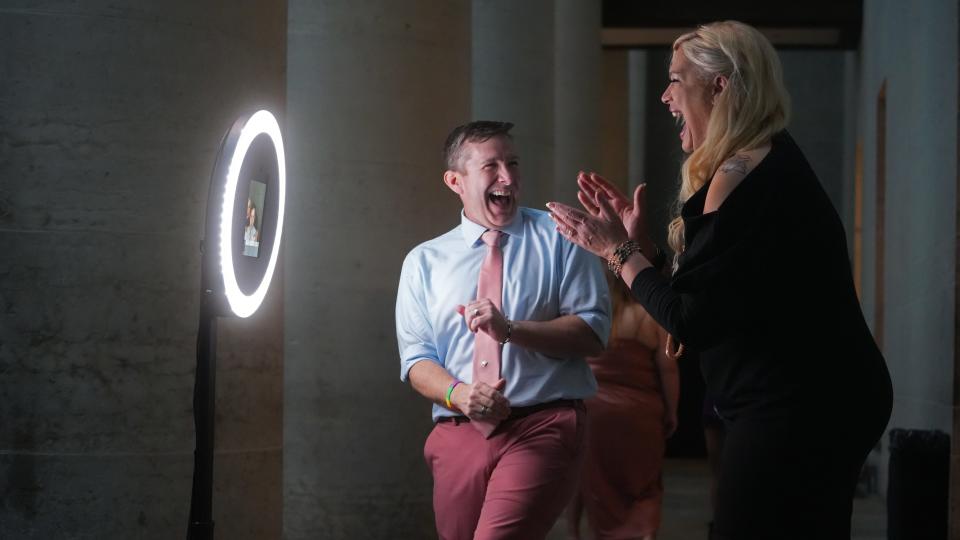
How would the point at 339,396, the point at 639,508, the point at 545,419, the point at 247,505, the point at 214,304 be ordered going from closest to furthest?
the point at 214,304
the point at 545,419
the point at 247,505
the point at 339,396
the point at 639,508

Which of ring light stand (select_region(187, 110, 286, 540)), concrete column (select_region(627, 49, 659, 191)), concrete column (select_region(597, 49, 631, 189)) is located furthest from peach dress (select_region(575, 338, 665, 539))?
concrete column (select_region(627, 49, 659, 191))

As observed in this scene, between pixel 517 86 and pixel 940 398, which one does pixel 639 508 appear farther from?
pixel 517 86

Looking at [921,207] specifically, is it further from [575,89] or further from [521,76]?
[575,89]

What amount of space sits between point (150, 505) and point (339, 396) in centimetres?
324

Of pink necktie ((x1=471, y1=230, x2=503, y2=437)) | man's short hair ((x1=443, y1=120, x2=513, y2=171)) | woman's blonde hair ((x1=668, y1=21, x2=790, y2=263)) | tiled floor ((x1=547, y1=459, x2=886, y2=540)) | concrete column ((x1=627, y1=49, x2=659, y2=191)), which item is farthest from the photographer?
concrete column ((x1=627, y1=49, x2=659, y2=191))

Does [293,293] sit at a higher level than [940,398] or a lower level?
higher

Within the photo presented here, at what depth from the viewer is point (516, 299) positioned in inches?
189

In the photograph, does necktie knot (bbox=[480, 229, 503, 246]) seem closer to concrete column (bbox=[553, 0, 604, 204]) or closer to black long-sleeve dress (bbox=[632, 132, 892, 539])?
black long-sleeve dress (bbox=[632, 132, 892, 539])

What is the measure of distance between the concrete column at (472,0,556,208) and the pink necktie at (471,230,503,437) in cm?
843

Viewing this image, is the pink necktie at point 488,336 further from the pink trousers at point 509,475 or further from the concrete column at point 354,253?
the concrete column at point 354,253

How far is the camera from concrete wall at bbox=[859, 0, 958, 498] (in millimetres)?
8070

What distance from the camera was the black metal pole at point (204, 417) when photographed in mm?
3740

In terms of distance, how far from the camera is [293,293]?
8.38 meters

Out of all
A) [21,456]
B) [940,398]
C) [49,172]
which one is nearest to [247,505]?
[21,456]
